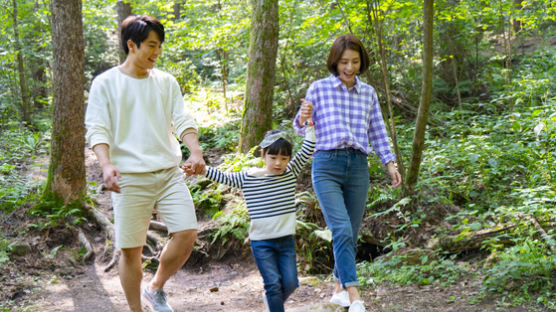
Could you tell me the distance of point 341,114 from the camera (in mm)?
3654

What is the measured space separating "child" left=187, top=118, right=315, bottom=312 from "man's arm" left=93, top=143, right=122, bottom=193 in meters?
0.70

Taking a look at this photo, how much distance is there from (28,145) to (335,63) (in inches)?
381

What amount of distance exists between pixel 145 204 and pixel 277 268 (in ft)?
3.60

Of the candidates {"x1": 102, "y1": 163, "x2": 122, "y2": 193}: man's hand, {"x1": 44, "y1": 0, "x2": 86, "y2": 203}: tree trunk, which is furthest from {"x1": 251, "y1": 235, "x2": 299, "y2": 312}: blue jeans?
{"x1": 44, "y1": 0, "x2": 86, "y2": 203}: tree trunk

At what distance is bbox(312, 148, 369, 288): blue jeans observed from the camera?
350 centimetres

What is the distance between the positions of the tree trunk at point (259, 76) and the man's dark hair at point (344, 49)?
4219 millimetres

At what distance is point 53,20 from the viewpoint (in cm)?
687

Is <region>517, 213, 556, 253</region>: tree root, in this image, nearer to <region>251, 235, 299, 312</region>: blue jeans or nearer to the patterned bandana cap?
<region>251, 235, 299, 312</region>: blue jeans

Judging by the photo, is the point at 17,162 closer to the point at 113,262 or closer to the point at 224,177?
the point at 113,262

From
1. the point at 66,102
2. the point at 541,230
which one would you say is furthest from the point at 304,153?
the point at 66,102

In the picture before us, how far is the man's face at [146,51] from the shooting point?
3289 mm

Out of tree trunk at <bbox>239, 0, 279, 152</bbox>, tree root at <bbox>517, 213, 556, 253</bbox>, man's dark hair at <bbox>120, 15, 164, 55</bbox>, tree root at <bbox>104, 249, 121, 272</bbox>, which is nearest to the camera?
man's dark hair at <bbox>120, 15, 164, 55</bbox>

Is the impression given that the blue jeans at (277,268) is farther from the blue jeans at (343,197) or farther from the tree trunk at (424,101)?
the tree trunk at (424,101)

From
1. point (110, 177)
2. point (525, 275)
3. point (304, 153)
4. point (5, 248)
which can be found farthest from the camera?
point (5, 248)
